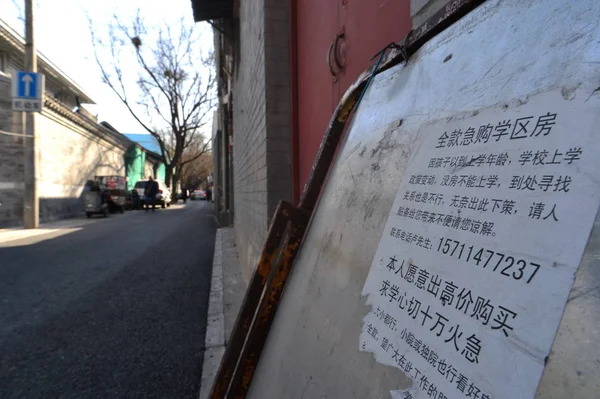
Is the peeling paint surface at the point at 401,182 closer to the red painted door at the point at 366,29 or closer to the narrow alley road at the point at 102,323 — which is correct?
the red painted door at the point at 366,29

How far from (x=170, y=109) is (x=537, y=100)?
36.0 metres

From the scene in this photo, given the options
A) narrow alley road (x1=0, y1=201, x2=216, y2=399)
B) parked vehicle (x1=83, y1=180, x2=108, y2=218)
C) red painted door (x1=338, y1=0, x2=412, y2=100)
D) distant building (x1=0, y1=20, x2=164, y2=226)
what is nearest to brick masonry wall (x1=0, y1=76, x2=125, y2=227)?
distant building (x1=0, y1=20, x2=164, y2=226)

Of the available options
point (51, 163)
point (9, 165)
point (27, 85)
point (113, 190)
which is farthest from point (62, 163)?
point (27, 85)

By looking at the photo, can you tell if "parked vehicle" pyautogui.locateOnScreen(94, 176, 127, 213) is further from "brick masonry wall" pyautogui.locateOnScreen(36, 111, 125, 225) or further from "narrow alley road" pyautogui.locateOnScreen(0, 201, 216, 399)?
"narrow alley road" pyautogui.locateOnScreen(0, 201, 216, 399)

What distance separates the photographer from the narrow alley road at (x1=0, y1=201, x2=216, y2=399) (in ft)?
10.3

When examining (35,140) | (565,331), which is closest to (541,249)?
(565,331)

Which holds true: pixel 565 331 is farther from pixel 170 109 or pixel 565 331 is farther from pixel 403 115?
pixel 170 109

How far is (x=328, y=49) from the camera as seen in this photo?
9.33 feet

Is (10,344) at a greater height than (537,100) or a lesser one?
lesser

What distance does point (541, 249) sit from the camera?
69 centimetres

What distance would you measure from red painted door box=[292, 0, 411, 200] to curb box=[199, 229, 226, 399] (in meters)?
1.59

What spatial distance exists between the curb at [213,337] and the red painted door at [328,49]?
1.59 metres

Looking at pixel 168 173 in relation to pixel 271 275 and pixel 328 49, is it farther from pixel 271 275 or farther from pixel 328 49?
pixel 271 275

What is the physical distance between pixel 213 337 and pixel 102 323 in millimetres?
1426
